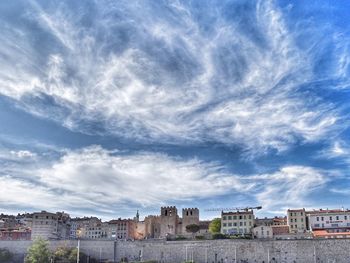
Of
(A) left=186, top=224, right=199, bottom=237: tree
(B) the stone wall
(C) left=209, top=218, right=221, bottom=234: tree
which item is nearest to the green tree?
(B) the stone wall

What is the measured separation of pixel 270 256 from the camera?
193ft

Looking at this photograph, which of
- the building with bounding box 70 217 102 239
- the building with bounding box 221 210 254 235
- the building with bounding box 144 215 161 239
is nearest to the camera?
the building with bounding box 221 210 254 235

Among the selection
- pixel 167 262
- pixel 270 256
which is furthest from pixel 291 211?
pixel 167 262

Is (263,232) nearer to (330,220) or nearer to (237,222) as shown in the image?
(237,222)

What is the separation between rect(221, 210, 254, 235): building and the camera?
8100 cm

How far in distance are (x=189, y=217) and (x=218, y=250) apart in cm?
3185

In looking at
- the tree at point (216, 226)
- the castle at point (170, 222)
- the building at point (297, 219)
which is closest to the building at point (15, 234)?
the castle at point (170, 222)

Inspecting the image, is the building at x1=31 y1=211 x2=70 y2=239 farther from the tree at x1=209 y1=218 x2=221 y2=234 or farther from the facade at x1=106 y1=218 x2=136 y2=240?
the tree at x1=209 y1=218 x2=221 y2=234

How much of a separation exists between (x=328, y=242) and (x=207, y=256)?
17.2 metres

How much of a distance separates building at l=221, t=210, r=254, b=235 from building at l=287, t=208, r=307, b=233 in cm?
740

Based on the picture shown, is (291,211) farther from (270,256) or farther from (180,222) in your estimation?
(180,222)

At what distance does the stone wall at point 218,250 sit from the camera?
55719 millimetres

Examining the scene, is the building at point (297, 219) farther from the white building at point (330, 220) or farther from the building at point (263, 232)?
the building at point (263, 232)

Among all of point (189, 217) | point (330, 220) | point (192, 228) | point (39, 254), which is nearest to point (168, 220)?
point (189, 217)
